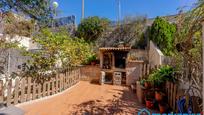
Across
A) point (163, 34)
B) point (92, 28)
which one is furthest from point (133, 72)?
point (92, 28)

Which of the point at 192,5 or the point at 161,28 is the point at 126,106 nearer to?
the point at 192,5

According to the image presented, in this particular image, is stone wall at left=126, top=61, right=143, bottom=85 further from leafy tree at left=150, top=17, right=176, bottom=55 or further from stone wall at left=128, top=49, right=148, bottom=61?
leafy tree at left=150, top=17, right=176, bottom=55

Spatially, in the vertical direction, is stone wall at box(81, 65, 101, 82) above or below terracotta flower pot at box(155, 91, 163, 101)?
above

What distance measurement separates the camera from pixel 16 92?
5074 millimetres

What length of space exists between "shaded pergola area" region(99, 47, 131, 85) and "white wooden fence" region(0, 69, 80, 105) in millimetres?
3330

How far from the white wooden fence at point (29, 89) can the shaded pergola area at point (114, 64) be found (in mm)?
3330

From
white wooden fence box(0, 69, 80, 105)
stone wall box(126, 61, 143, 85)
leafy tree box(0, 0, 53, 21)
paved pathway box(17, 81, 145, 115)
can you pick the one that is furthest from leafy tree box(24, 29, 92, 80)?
stone wall box(126, 61, 143, 85)

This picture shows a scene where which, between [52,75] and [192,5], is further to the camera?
[52,75]

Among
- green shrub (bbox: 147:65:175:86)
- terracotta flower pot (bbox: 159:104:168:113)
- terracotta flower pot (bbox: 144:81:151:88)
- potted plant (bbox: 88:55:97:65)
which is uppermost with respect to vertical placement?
potted plant (bbox: 88:55:97:65)

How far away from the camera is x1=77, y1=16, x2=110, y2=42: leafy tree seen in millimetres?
15547

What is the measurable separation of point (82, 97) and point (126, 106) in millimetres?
1941

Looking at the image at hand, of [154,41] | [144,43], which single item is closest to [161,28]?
[154,41]

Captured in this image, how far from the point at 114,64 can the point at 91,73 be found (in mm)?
1617

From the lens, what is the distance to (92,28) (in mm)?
15484
